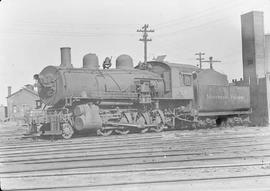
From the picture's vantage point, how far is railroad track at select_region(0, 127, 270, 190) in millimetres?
5547

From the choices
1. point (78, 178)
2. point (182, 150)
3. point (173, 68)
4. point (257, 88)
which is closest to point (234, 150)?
point (182, 150)

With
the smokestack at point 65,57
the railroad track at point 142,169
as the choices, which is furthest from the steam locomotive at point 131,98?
the railroad track at point 142,169

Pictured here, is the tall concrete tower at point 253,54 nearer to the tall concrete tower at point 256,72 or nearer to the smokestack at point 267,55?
the tall concrete tower at point 256,72

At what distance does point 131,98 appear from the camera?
47.9ft

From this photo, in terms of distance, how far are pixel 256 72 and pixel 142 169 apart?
12.4m

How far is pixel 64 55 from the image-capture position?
40.7 ft

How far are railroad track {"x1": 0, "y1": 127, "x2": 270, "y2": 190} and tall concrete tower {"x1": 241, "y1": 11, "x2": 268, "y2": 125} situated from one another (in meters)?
8.19

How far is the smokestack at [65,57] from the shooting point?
11.8 metres

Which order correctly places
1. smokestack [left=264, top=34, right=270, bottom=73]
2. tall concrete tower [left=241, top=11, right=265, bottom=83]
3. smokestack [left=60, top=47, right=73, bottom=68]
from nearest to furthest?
smokestack [left=60, top=47, right=73, bottom=68], tall concrete tower [left=241, top=11, right=265, bottom=83], smokestack [left=264, top=34, right=270, bottom=73]

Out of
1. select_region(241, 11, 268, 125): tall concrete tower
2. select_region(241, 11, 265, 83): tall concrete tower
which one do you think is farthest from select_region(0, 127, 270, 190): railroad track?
select_region(241, 11, 268, 125): tall concrete tower

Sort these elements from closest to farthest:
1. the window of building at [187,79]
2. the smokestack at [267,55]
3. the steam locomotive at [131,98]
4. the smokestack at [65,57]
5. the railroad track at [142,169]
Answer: the railroad track at [142,169], the smokestack at [65,57], the steam locomotive at [131,98], the window of building at [187,79], the smokestack at [267,55]

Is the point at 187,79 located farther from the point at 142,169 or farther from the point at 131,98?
the point at 142,169

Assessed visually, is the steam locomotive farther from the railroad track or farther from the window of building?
the railroad track

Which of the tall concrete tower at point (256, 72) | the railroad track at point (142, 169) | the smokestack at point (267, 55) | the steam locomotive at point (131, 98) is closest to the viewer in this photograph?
the railroad track at point (142, 169)
